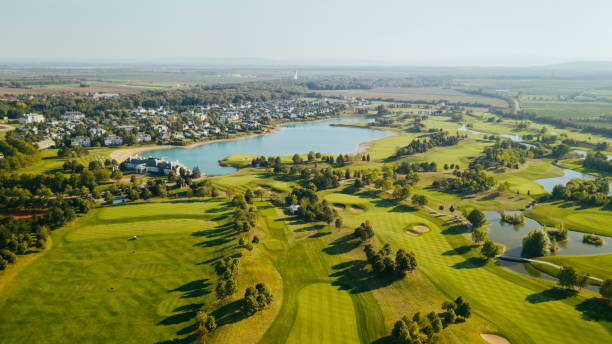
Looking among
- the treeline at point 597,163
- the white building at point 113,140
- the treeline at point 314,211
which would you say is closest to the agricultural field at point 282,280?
the treeline at point 314,211

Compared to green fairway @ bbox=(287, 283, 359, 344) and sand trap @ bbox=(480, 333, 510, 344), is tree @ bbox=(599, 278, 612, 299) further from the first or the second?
green fairway @ bbox=(287, 283, 359, 344)

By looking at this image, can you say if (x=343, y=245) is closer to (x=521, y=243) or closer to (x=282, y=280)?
(x=282, y=280)

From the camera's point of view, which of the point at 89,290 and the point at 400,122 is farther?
the point at 400,122

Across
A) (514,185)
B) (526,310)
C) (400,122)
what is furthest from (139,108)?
(526,310)

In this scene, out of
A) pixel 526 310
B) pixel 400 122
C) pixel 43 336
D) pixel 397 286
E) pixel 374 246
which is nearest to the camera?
pixel 43 336

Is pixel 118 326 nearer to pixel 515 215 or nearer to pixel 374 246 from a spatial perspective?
pixel 374 246
